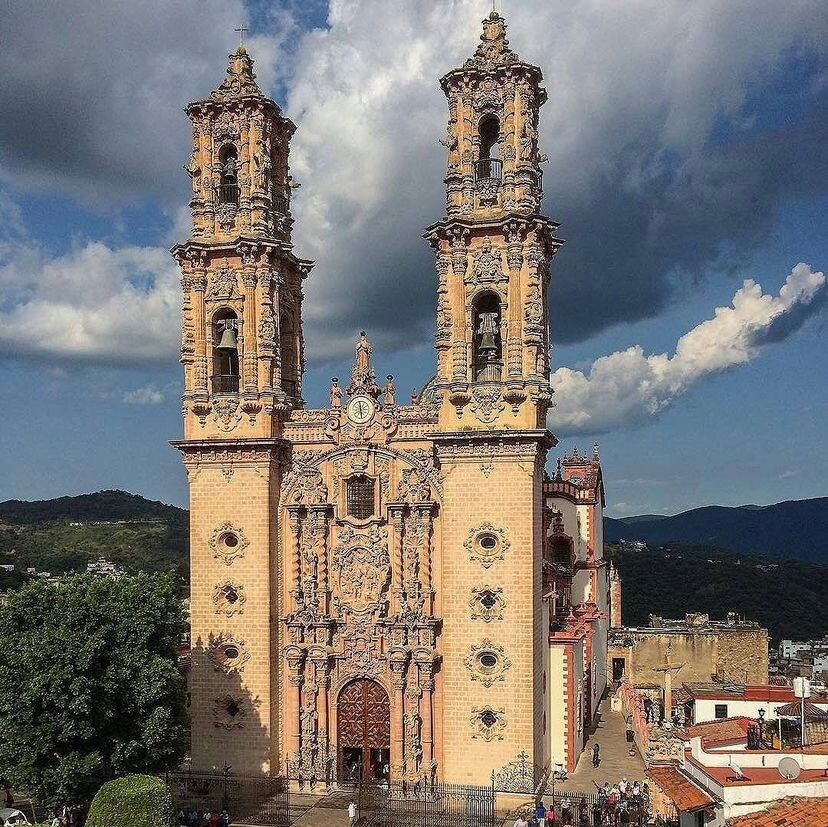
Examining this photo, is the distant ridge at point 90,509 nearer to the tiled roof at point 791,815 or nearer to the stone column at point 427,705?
the stone column at point 427,705

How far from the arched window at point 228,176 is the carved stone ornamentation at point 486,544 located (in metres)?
12.9

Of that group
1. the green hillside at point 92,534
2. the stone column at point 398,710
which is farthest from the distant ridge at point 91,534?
the stone column at point 398,710

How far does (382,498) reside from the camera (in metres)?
27.6

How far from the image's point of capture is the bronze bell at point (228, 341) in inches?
1136

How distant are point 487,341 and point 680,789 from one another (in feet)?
44.3

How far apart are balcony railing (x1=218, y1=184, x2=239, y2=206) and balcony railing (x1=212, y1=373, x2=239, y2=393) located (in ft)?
17.9

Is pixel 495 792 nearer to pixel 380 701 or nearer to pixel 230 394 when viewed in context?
pixel 380 701

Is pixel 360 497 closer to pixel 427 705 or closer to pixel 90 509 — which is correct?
pixel 427 705

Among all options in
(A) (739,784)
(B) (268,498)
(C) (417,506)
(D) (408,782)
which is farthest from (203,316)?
(A) (739,784)

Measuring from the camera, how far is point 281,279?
29.5 metres

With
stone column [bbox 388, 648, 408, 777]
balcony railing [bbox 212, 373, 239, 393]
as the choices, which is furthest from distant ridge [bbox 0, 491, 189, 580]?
stone column [bbox 388, 648, 408, 777]

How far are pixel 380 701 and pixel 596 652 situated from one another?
13223 millimetres

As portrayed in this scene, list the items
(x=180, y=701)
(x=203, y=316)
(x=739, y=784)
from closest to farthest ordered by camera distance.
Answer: (x=739, y=784), (x=180, y=701), (x=203, y=316)

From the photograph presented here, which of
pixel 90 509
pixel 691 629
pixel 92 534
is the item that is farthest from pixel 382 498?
pixel 90 509
